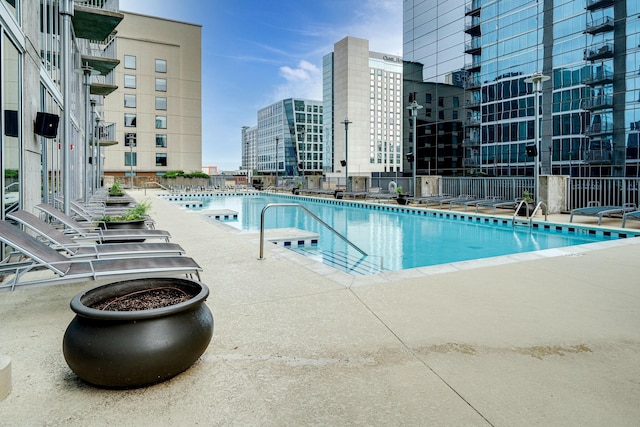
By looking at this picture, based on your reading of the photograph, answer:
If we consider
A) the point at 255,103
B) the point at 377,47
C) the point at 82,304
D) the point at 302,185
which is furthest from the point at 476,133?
the point at 255,103

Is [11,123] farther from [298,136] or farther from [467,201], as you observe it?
[298,136]

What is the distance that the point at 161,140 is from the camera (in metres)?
44.4

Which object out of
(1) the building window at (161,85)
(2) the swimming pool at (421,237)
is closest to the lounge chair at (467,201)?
(2) the swimming pool at (421,237)

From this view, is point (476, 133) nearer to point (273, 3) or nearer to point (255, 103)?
point (273, 3)

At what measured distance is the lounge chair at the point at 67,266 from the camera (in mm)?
3704

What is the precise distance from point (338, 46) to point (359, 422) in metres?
90.2

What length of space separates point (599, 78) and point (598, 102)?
1419 mm

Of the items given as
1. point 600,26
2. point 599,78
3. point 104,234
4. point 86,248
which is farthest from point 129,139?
point 600,26

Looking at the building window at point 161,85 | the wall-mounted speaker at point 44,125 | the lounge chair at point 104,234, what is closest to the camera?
the lounge chair at point 104,234

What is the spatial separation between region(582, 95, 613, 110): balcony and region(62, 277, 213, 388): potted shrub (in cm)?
2939

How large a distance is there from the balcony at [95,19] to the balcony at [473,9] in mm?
27850

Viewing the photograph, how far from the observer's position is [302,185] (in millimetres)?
35125

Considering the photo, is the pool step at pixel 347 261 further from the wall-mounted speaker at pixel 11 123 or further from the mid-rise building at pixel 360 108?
the mid-rise building at pixel 360 108

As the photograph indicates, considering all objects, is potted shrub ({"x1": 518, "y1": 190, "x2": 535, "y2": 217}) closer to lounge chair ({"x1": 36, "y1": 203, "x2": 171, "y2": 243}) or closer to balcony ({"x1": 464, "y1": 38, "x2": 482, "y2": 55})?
lounge chair ({"x1": 36, "y1": 203, "x2": 171, "y2": 243})
